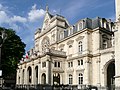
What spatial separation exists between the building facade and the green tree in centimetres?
641

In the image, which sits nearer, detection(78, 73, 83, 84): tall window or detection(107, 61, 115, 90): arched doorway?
detection(107, 61, 115, 90): arched doorway

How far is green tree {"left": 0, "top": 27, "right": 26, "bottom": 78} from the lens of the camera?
3675 cm

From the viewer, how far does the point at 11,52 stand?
128ft

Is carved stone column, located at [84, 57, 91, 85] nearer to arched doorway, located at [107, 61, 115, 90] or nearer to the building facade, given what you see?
the building facade

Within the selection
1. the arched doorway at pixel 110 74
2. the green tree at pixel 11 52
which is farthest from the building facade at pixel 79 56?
the green tree at pixel 11 52

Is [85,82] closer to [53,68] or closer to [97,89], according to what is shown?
[97,89]

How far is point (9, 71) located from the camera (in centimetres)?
3691

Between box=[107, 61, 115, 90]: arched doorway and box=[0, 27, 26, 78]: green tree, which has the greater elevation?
box=[0, 27, 26, 78]: green tree

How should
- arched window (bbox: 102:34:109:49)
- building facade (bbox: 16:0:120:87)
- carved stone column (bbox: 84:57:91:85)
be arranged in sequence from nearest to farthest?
building facade (bbox: 16:0:120:87)
carved stone column (bbox: 84:57:91:85)
arched window (bbox: 102:34:109:49)

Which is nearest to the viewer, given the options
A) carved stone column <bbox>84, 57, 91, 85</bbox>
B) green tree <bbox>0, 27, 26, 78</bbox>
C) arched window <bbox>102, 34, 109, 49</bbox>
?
green tree <bbox>0, 27, 26, 78</bbox>

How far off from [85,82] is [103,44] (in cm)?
859

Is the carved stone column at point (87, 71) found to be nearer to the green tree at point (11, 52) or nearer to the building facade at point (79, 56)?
the building facade at point (79, 56)

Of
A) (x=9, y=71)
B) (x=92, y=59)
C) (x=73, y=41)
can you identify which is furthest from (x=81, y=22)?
(x=9, y=71)

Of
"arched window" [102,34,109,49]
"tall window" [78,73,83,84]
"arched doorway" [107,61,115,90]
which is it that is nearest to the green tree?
"tall window" [78,73,83,84]
